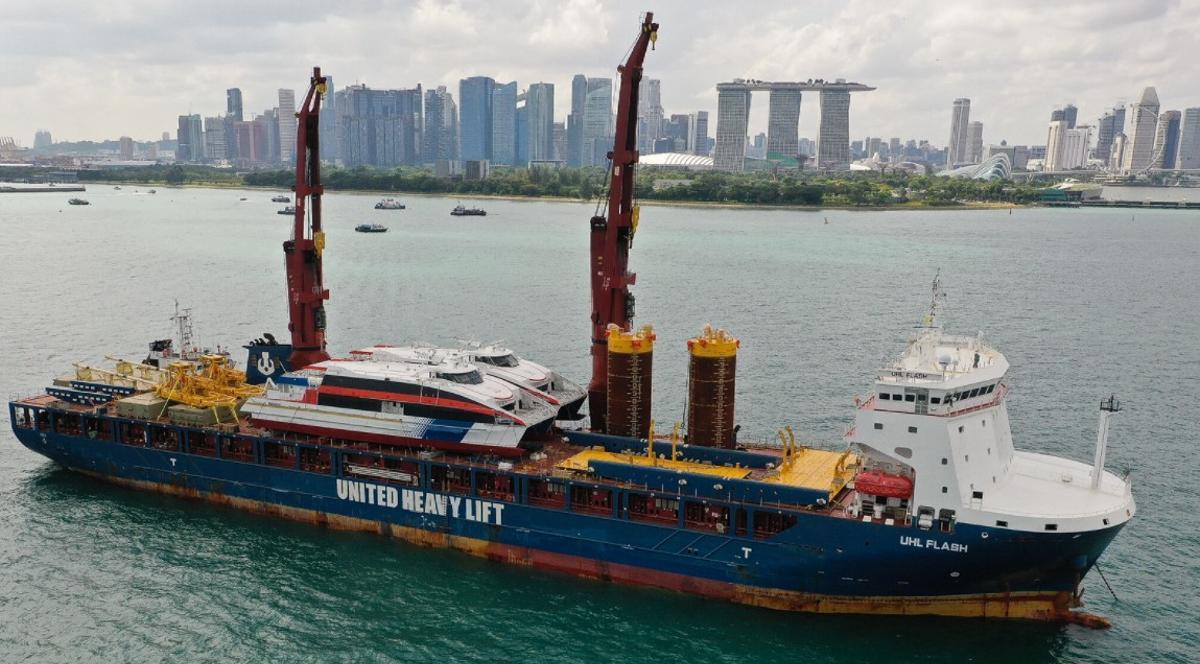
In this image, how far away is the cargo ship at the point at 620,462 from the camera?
987 inches

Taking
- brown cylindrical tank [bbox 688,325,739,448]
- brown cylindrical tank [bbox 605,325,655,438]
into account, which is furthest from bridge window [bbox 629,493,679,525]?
brown cylindrical tank [bbox 605,325,655,438]

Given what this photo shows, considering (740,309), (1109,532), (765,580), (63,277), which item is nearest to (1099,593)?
(1109,532)

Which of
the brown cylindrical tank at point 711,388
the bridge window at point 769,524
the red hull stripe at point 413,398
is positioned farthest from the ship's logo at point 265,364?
the bridge window at point 769,524

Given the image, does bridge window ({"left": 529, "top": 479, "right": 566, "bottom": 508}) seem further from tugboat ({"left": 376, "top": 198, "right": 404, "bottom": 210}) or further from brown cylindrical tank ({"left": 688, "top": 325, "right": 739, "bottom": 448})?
tugboat ({"left": 376, "top": 198, "right": 404, "bottom": 210})

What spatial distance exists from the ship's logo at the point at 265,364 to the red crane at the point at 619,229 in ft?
48.6

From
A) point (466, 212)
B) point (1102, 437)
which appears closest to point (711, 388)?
point (1102, 437)

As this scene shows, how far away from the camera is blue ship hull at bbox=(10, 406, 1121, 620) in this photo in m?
24.8

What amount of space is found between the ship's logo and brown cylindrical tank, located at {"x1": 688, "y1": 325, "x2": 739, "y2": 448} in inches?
763

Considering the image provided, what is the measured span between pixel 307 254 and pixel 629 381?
634 inches

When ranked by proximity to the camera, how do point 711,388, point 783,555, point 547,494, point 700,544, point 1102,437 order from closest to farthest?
point 1102,437, point 783,555, point 700,544, point 547,494, point 711,388

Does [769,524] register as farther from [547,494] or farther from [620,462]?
[547,494]

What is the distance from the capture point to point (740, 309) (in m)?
72.1

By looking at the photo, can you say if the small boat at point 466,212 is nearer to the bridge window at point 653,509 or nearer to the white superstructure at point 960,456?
the bridge window at point 653,509

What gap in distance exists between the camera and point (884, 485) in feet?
82.4
